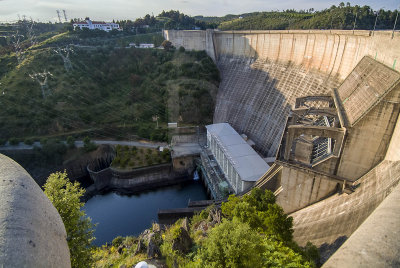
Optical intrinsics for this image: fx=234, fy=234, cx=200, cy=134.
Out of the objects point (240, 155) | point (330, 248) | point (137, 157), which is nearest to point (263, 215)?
point (330, 248)

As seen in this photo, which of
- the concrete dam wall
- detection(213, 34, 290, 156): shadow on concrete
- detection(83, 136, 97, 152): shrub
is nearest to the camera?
the concrete dam wall

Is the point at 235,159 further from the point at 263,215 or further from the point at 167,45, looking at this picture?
the point at 167,45

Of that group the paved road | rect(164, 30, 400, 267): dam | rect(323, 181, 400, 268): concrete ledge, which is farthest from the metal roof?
rect(323, 181, 400, 268): concrete ledge

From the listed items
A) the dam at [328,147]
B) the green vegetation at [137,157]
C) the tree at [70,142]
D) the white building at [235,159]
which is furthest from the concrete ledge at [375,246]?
the tree at [70,142]

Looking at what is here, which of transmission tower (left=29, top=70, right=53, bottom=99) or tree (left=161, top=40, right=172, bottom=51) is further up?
tree (left=161, top=40, right=172, bottom=51)

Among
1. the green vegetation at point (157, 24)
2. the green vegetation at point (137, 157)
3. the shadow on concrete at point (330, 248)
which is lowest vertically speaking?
the green vegetation at point (137, 157)

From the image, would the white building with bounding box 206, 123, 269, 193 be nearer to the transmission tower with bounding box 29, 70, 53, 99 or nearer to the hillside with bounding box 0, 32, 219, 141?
the hillside with bounding box 0, 32, 219, 141

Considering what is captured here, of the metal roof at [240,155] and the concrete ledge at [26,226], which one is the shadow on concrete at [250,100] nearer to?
the metal roof at [240,155]
